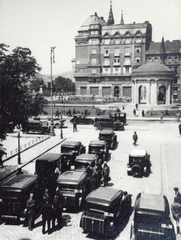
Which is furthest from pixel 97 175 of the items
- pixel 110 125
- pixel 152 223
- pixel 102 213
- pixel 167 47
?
pixel 167 47

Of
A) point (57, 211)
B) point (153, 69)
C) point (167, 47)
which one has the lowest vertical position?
point (57, 211)

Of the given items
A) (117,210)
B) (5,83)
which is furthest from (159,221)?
(5,83)

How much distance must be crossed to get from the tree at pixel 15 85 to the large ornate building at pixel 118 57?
77.3 m

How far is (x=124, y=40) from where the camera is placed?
318 ft

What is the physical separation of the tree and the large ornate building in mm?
77290

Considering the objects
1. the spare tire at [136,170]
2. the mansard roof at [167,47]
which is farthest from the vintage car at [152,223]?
the mansard roof at [167,47]

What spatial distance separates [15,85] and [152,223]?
11.4m

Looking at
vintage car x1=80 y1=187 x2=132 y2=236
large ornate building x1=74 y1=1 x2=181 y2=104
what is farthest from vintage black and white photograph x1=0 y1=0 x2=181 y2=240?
large ornate building x1=74 y1=1 x2=181 y2=104

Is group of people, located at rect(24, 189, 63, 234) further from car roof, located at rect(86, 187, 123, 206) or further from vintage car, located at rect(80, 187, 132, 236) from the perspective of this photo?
car roof, located at rect(86, 187, 123, 206)

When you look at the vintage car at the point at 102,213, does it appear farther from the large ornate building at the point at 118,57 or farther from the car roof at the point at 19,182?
the large ornate building at the point at 118,57

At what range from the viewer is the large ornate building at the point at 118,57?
94.8 meters

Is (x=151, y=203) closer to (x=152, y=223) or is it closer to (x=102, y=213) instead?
→ (x=152, y=223)

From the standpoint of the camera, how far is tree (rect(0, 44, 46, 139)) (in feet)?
55.0

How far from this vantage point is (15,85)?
17.4 m
